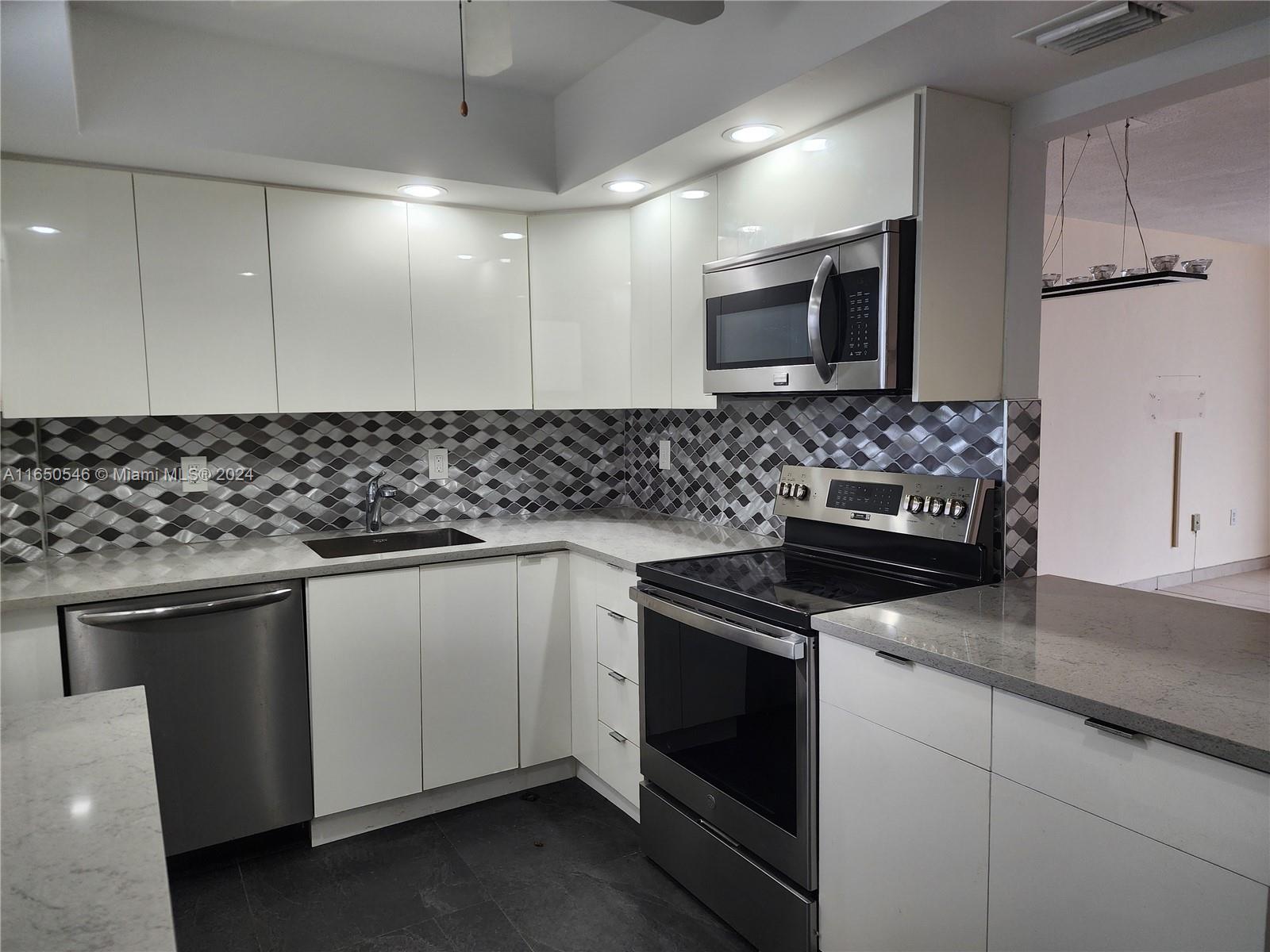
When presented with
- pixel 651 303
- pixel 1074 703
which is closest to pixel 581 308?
pixel 651 303

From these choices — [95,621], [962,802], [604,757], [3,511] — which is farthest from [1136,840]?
[3,511]

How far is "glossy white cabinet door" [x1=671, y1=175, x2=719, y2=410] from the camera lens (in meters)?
2.63

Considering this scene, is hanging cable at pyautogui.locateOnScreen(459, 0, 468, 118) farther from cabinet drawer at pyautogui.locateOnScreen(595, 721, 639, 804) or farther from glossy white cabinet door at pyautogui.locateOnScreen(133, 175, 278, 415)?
cabinet drawer at pyautogui.locateOnScreen(595, 721, 639, 804)

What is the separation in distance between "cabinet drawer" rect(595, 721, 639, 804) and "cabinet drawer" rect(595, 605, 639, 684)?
0.72ft

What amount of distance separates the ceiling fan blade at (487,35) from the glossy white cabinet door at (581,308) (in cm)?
147

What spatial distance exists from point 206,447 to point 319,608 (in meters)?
0.84

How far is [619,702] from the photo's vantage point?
8.74 feet

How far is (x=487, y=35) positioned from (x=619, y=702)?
1932 mm

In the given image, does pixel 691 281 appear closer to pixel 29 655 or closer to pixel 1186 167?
pixel 29 655

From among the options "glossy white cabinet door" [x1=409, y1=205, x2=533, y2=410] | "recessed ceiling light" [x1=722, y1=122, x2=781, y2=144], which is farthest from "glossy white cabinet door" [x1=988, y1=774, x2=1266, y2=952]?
"glossy white cabinet door" [x1=409, y1=205, x2=533, y2=410]

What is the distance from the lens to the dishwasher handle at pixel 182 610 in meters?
2.24

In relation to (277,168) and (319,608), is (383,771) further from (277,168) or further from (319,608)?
(277,168)

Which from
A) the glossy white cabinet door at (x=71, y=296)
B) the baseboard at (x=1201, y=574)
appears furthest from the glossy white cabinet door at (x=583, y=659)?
the baseboard at (x=1201, y=574)

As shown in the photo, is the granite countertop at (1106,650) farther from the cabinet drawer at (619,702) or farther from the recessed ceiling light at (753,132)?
the recessed ceiling light at (753,132)
